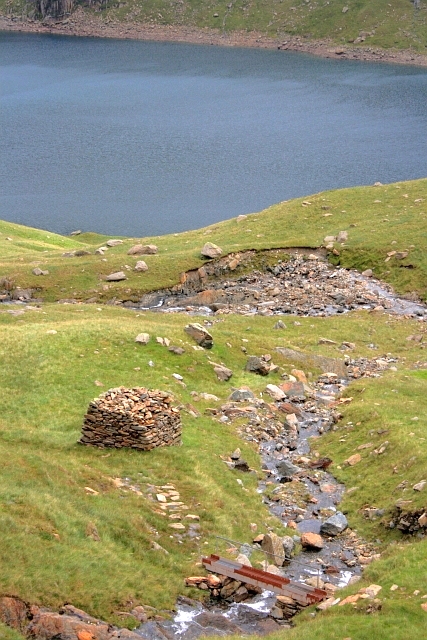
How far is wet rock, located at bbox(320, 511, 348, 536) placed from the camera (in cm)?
2850

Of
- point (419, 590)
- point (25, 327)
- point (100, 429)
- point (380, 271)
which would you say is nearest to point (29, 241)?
point (380, 271)

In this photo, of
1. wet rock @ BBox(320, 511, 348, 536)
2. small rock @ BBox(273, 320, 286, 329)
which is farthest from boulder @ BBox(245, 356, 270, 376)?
wet rock @ BBox(320, 511, 348, 536)

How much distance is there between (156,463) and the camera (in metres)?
30.1

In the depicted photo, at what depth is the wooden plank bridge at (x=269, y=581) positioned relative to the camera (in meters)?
23.2

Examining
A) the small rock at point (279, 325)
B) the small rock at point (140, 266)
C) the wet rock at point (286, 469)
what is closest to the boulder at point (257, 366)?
the small rock at point (279, 325)

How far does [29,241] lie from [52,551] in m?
62.7

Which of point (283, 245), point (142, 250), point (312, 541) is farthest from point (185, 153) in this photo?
point (312, 541)

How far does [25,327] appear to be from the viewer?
42.8m

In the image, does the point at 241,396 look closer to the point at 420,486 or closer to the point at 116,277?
the point at 420,486

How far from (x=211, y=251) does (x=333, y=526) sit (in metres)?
37.2

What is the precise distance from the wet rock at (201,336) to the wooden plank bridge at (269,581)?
19.2 m

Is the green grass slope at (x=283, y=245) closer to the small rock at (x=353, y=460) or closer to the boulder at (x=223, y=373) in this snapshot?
the boulder at (x=223, y=373)

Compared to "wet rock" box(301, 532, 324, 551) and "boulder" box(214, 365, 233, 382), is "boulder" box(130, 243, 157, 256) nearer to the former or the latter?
"boulder" box(214, 365, 233, 382)

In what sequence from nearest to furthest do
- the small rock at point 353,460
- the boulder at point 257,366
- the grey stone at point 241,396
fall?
the small rock at point 353,460, the grey stone at point 241,396, the boulder at point 257,366
